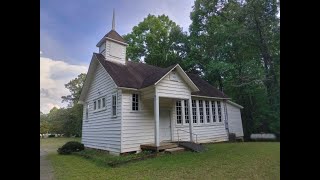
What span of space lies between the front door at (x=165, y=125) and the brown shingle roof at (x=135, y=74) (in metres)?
1.29

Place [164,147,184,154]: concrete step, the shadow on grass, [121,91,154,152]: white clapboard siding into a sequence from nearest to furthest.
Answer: the shadow on grass < [164,147,184,154]: concrete step < [121,91,154,152]: white clapboard siding

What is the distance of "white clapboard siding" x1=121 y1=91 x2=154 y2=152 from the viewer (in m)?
5.99

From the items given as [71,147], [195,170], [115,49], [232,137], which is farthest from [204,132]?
[71,147]

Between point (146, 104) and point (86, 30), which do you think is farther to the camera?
point (146, 104)

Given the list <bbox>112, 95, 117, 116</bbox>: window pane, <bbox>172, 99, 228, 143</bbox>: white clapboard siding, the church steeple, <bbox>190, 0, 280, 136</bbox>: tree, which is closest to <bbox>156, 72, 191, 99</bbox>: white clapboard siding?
<bbox>172, 99, 228, 143</bbox>: white clapboard siding

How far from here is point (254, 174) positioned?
3.14 m

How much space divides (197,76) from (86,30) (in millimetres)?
3984

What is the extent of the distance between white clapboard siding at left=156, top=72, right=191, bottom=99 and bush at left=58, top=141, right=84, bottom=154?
8.01 feet

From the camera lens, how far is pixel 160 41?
5258 mm

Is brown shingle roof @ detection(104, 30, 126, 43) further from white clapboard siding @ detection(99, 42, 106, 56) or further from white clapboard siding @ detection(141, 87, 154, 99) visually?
white clapboard siding @ detection(141, 87, 154, 99)
